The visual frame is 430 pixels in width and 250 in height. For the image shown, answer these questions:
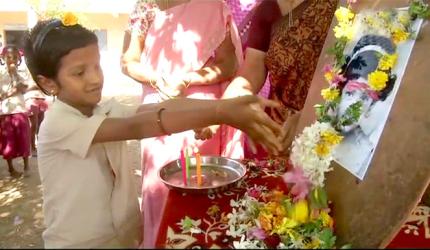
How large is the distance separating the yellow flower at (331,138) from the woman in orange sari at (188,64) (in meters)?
1.03

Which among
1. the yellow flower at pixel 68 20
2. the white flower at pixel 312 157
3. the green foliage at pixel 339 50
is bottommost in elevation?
the white flower at pixel 312 157

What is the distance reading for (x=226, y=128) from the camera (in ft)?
8.16

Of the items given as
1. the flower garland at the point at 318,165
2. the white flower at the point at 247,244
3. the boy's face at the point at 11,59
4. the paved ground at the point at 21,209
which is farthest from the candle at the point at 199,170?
the boy's face at the point at 11,59

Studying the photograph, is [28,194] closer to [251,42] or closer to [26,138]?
[26,138]

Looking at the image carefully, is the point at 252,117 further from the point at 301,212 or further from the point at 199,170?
the point at 199,170

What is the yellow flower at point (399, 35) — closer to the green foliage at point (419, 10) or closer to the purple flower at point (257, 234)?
the green foliage at point (419, 10)

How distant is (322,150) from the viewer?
1347 mm

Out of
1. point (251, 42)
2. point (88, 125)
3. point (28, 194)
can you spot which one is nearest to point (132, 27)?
point (251, 42)

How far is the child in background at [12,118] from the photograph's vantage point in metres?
5.88

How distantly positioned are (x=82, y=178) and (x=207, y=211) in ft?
1.45

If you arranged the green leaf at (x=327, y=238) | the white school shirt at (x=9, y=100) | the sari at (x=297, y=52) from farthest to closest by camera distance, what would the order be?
the white school shirt at (x=9, y=100) < the sari at (x=297, y=52) < the green leaf at (x=327, y=238)

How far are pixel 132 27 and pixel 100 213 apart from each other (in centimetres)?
139

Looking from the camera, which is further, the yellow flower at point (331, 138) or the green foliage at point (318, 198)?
the yellow flower at point (331, 138)

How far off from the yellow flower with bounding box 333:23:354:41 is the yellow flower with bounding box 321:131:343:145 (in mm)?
374
